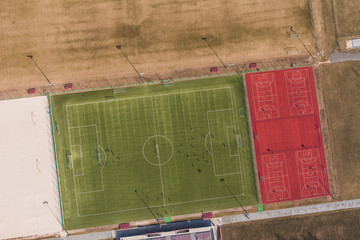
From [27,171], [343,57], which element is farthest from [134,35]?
[343,57]

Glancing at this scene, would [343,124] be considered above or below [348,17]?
below

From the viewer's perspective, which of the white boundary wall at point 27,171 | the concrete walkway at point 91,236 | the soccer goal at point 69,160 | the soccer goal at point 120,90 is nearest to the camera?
the white boundary wall at point 27,171

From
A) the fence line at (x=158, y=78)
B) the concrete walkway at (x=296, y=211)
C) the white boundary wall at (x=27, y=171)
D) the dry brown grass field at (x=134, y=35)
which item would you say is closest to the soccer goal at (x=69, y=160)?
the white boundary wall at (x=27, y=171)

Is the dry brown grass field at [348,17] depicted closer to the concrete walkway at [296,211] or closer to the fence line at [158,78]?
the fence line at [158,78]

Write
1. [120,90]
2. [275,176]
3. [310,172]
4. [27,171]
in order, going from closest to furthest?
1. [27,171]
2. [120,90]
3. [275,176]
4. [310,172]

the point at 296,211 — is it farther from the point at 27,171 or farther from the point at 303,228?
the point at 27,171

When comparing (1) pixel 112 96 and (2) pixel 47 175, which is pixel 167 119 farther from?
(2) pixel 47 175

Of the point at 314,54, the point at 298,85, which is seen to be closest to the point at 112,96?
the point at 298,85
